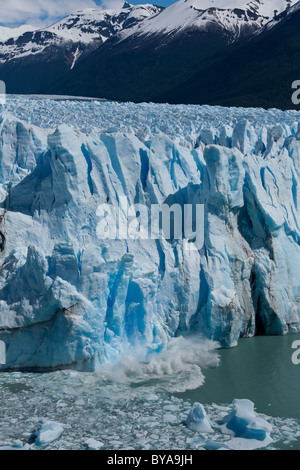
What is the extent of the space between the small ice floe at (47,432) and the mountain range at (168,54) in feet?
83.5

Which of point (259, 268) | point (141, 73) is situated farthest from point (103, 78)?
point (259, 268)

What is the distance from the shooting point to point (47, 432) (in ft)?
17.5

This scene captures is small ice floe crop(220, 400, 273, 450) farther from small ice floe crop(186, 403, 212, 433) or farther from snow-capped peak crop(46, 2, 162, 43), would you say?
snow-capped peak crop(46, 2, 162, 43)

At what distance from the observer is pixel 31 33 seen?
6325 centimetres

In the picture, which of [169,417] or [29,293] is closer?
[169,417]

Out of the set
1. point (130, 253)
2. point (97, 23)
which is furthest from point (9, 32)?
point (130, 253)

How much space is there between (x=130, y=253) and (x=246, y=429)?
100.0 inches

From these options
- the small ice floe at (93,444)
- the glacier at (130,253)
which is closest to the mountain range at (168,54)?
the glacier at (130,253)

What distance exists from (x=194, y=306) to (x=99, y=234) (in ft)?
4.85

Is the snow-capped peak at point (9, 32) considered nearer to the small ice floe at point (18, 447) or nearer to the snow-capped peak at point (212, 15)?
the snow-capped peak at point (212, 15)

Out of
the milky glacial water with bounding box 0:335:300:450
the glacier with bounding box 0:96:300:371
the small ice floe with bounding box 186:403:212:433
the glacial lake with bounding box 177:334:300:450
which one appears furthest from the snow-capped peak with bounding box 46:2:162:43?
the small ice floe with bounding box 186:403:212:433
